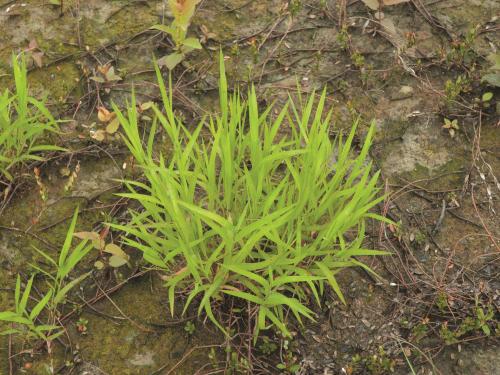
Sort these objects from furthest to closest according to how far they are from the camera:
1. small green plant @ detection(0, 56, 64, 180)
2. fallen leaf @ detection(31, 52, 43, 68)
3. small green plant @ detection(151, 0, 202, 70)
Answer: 1. fallen leaf @ detection(31, 52, 43, 68)
2. small green plant @ detection(151, 0, 202, 70)
3. small green plant @ detection(0, 56, 64, 180)

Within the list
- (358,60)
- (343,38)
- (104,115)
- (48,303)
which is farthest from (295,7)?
(48,303)

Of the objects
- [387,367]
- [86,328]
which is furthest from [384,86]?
[86,328]

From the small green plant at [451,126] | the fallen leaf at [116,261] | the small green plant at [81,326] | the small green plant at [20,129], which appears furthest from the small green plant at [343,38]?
the small green plant at [81,326]

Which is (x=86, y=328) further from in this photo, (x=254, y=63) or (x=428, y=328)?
(x=254, y=63)

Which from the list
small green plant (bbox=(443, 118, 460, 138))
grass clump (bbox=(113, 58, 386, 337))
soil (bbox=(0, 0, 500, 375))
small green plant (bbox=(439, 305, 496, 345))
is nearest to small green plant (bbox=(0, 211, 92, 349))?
soil (bbox=(0, 0, 500, 375))

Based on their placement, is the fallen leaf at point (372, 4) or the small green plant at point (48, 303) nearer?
the small green plant at point (48, 303)

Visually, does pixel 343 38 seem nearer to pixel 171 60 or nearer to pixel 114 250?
pixel 171 60

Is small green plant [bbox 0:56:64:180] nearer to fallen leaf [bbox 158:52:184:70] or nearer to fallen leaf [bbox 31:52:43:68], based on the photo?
fallen leaf [bbox 31:52:43:68]

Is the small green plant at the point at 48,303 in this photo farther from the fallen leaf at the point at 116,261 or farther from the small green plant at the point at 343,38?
the small green plant at the point at 343,38
